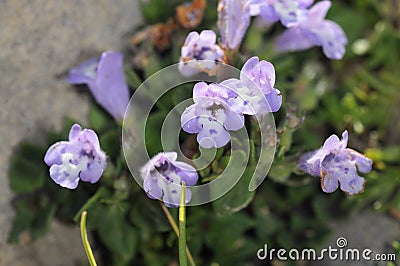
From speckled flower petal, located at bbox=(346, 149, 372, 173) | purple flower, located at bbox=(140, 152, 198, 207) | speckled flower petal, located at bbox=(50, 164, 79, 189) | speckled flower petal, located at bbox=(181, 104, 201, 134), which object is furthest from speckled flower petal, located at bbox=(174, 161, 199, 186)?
speckled flower petal, located at bbox=(346, 149, 372, 173)

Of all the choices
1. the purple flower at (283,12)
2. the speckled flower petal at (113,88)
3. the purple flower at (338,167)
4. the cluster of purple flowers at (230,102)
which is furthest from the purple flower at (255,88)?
the speckled flower petal at (113,88)

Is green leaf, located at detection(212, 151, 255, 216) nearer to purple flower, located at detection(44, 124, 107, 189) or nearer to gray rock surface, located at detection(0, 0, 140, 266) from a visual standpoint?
purple flower, located at detection(44, 124, 107, 189)

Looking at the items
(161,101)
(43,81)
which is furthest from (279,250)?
(43,81)

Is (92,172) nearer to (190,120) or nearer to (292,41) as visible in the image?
(190,120)

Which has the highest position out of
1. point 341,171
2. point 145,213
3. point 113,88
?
point 113,88

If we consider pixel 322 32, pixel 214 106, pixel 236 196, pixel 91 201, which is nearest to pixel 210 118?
pixel 214 106

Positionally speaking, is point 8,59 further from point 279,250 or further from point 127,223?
point 279,250

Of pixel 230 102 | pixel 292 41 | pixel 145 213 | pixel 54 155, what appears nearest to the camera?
pixel 230 102
